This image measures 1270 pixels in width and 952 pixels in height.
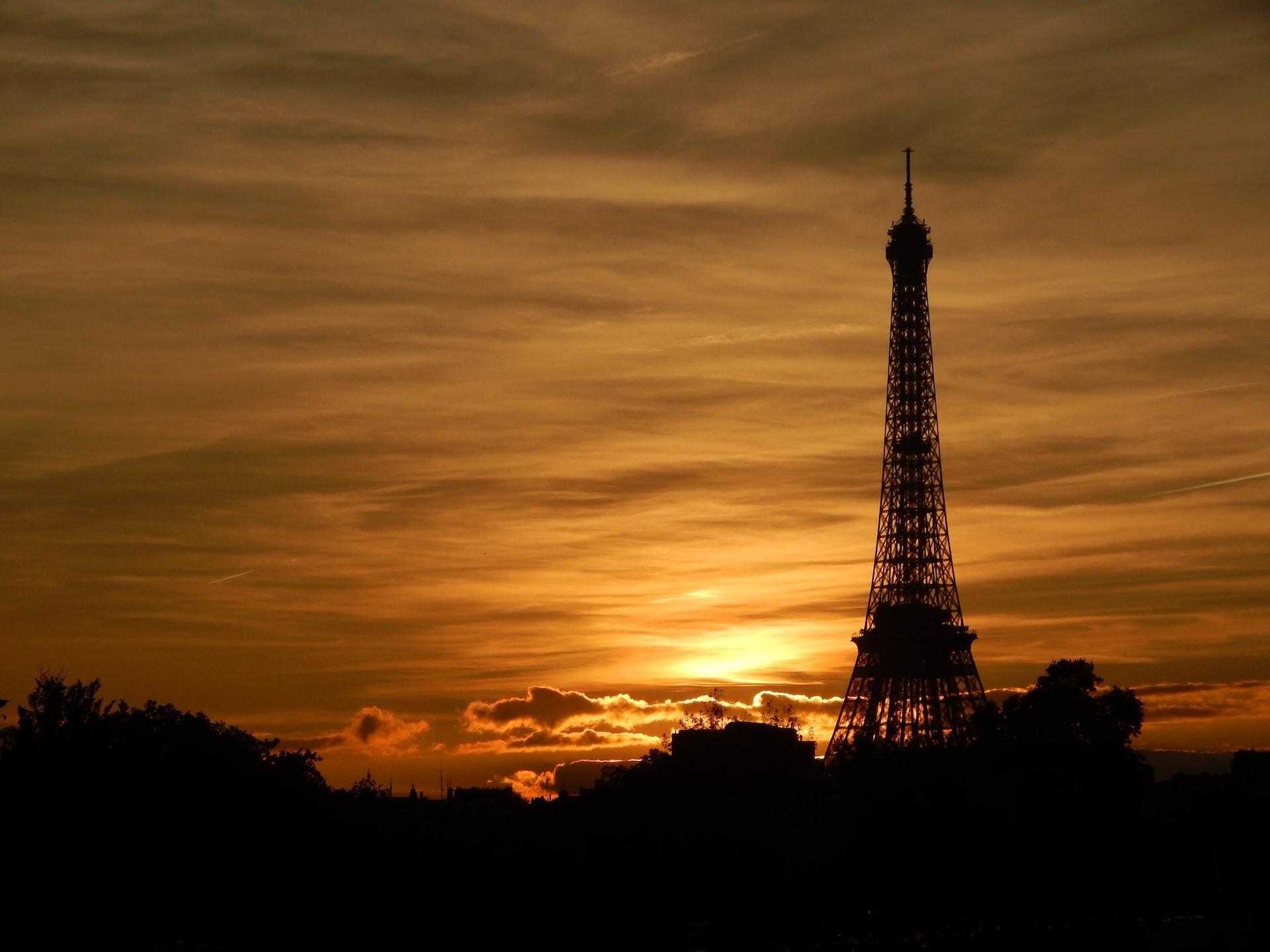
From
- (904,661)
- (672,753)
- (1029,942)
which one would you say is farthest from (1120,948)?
(904,661)

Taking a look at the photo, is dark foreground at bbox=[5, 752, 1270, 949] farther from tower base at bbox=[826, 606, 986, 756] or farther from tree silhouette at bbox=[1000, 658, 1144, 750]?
tower base at bbox=[826, 606, 986, 756]

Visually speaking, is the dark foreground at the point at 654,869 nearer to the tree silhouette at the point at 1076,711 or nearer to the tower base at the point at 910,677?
the tree silhouette at the point at 1076,711

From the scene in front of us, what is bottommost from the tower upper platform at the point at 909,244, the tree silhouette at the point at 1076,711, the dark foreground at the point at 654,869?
the dark foreground at the point at 654,869

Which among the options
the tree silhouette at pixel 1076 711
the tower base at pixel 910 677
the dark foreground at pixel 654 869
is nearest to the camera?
the dark foreground at pixel 654 869

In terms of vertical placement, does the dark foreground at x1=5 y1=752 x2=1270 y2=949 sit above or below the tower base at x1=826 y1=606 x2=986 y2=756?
below

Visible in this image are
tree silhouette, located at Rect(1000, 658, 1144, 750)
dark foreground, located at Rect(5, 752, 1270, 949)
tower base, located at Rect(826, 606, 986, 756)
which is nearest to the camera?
dark foreground, located at Rect(5, 752, 1270, 949)

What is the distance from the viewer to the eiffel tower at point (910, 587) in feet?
397

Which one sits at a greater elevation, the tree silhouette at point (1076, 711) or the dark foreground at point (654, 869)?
the tree silhouette at point (1076, 711)

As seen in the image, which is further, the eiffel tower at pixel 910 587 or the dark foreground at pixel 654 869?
the eiffel tower at pixel 910 587

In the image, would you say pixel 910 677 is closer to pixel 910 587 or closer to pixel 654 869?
pixel 910 587

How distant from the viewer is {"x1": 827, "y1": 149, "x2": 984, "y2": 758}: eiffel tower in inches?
4769

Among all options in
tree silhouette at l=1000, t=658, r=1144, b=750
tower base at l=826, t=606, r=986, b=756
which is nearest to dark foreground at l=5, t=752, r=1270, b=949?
tree silhouette at l=1000, t=658, r=1144, b=750

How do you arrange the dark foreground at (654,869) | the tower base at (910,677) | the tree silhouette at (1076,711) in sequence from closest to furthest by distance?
the dark foreground at (654,869)
the tree silhouette at (1076,711)
the tower base at (910,677)

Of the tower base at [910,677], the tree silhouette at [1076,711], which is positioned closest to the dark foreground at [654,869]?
the tree silhouette at [1076,711]
